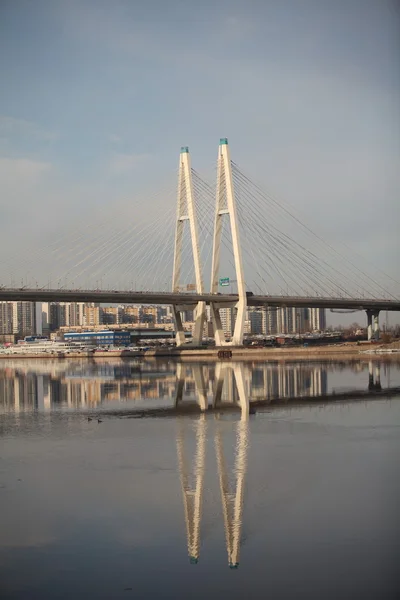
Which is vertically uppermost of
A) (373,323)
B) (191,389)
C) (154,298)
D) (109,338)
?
(154,298)

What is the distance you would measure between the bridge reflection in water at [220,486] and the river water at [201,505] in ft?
0.06

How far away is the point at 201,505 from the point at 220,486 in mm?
691

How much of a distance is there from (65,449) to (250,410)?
4853 millimetres

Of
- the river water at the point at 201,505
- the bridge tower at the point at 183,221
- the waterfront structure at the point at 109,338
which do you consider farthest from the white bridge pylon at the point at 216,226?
the waterfront structure at the point at 109,338

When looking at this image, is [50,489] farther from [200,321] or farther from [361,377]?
[200,321]

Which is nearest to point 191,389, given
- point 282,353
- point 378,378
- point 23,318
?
point 378,378

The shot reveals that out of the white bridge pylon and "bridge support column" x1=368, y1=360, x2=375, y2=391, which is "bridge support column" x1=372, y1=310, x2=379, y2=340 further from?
"bridge support column" x1=368, y1=360, x2=375, y2=391

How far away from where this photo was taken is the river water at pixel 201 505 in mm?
5219

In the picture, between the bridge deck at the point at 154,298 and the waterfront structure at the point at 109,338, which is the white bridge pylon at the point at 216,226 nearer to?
the bridge deck at the point at 154,298

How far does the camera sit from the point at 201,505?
687cm

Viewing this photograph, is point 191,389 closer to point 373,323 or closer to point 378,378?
point 378,378

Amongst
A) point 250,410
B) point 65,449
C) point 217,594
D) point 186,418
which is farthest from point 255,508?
point 250,410

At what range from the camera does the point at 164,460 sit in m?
8.99

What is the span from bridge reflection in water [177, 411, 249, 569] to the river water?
0.7 inches
